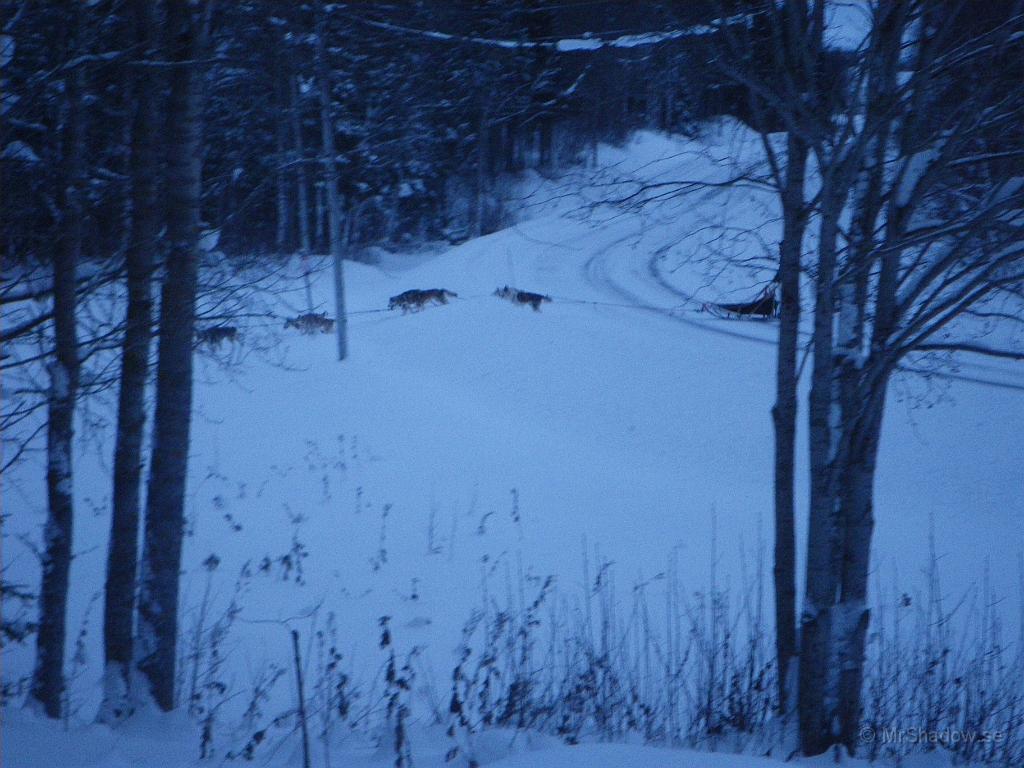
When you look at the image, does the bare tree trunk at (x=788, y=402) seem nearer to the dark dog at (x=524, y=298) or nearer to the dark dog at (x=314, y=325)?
the dark dog at (x=524, y=298)

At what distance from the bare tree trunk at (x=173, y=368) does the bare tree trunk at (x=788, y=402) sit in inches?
Result: 152

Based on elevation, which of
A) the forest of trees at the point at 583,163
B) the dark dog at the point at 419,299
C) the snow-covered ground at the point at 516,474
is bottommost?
the snow-covered ground at the point at 516,474

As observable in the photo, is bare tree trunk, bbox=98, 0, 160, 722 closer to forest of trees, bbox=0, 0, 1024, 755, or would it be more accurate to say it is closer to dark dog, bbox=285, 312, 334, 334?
forest of trees, bbox=0, 0, 1024, 755

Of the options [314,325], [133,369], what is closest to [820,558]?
[133,369]

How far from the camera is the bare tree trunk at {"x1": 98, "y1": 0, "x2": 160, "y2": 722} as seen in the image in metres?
5.34

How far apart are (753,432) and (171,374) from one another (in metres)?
11.1

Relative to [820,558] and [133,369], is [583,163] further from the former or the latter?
[133,369]

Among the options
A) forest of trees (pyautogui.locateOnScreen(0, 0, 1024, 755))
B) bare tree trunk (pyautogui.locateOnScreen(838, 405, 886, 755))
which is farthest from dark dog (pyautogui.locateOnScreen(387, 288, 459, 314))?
bare tree trunk (pyautogui.locateOnScreen(838, 405, 886, 755))

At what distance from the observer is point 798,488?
40.6ft

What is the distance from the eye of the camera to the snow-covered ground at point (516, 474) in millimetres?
7031

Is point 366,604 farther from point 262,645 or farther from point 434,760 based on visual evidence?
point 434,760

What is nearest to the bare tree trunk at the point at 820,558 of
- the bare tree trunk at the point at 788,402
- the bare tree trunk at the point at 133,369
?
the bare tree trunk at the point at 788,402

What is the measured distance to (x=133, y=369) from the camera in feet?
17.7

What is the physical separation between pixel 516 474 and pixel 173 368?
8.19m
